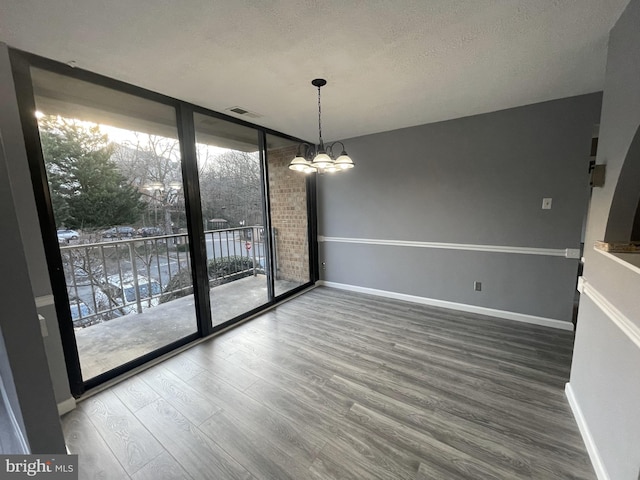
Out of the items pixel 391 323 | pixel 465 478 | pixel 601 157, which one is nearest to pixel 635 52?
pixel 601 157

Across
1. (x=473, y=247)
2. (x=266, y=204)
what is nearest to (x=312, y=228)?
(x=266, y=204)

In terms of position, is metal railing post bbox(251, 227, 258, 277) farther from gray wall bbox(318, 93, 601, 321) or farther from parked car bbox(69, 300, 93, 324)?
parked car bbox(69, 300, 93, 324)

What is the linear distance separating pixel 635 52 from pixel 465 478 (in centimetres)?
239

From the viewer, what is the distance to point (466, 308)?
11.2 ft

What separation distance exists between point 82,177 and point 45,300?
0.97 metres

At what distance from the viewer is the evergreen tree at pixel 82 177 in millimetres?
1919

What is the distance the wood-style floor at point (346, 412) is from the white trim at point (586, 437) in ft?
0.13

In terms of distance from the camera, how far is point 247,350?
8.58 ft

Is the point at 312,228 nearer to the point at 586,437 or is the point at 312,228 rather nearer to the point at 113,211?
the point at 113,211

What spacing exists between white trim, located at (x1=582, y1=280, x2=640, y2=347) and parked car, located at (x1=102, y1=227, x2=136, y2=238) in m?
3.52

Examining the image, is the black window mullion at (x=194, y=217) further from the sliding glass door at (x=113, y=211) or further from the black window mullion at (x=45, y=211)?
the black window mullion at (x=45, y=211)

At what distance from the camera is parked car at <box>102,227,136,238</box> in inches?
91.4

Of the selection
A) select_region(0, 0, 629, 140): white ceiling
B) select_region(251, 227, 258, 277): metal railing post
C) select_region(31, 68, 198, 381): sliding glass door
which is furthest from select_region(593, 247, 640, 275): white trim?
select_region(251, 227, 258, 277): metal railing post

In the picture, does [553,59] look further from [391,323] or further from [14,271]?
[14,271]
